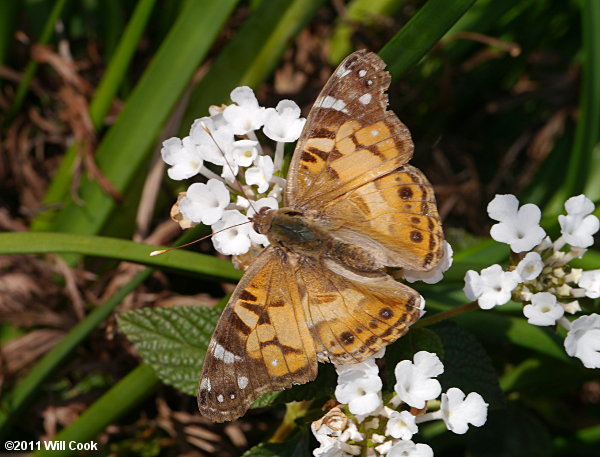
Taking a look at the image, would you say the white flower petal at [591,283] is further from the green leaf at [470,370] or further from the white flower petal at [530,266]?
the green leaf at [470,370]

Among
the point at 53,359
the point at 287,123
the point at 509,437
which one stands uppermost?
the point at 287,123

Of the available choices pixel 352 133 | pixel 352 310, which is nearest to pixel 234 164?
pixel 352 133

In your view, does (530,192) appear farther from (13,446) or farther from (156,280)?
(13,446)

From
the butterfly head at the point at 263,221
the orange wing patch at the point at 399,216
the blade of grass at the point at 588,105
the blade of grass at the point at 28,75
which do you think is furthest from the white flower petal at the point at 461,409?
the blade of grass at the point at 28,75

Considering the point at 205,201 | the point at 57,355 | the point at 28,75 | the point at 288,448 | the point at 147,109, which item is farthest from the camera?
the point at 28,75

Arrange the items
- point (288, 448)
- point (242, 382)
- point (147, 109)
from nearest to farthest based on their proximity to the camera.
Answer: point (242, 382) < point (288, 448) < point (147, 109)

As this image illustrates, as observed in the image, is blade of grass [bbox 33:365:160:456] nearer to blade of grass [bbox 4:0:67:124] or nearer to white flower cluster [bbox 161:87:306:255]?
white flower cluster [bbox 161:87:306:255]

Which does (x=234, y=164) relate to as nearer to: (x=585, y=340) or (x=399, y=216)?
(x=399, y=216)
